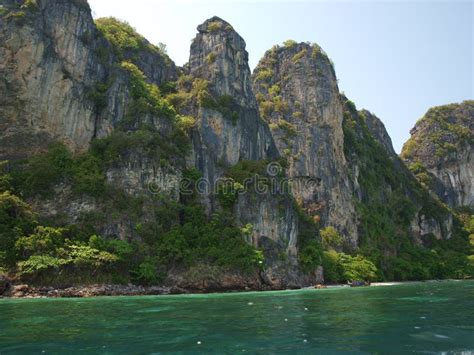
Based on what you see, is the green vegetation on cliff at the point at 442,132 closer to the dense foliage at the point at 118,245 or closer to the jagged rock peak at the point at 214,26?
the jagged rock peak at the point at 214,26

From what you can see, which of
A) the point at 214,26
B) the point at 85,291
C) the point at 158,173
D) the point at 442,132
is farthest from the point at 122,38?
the point at 442,132

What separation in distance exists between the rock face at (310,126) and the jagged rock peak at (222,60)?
1232 cm

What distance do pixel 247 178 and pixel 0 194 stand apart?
2475 centimetres

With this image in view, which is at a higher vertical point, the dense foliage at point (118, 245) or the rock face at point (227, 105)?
the rock face at point (227, 105)

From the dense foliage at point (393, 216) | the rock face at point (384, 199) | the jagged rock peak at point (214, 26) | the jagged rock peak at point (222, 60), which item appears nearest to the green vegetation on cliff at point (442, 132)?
the dense foliage at point (393, 216)

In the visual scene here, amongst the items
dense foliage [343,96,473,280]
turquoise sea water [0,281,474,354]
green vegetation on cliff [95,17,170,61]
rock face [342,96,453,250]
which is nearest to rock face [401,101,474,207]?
dense foliage [343,96,473,280]

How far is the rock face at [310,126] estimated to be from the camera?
6619 centimetres

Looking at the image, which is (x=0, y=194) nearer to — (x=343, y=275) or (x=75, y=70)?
(x=75, y=70)

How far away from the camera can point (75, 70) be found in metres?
47.8

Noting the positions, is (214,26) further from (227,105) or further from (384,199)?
(384,199)

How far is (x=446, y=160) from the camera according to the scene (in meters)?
97.8

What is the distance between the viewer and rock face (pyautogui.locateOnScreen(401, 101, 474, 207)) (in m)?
96.9

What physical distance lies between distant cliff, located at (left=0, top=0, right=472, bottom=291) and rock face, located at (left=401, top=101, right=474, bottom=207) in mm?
30605

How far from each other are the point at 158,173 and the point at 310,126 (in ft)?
112
